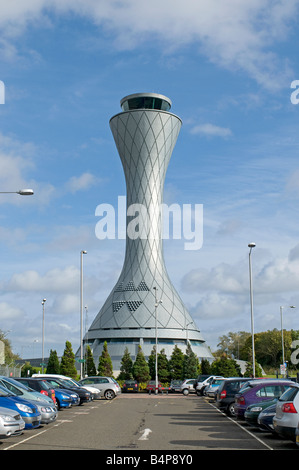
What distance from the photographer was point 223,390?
25016 millimetres

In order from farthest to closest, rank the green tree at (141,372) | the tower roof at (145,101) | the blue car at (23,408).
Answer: the tower roof at (145,101) < the green tree at (141,372) < the blue car at (23,408)

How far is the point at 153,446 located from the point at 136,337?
8553 centimetres

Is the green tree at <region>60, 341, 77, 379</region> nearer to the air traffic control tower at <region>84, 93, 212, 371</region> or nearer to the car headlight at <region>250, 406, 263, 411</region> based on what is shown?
the air traffic control tower at <region>84, 93, 212, 371</region>

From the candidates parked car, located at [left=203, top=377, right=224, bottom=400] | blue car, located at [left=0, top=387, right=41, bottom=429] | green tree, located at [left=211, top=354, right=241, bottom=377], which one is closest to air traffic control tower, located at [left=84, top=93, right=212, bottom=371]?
green tree, located at [left=211, top=354, right=241, bottom=377]

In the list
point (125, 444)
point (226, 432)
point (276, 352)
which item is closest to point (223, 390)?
point (226, 432)

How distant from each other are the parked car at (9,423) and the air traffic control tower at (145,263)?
273 feet

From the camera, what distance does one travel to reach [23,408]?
1672 centimetres

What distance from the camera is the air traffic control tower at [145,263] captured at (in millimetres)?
99375

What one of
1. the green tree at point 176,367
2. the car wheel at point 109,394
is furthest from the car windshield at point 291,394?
the green tree at point 176,367

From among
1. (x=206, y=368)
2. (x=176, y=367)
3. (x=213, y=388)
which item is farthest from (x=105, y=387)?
(x=206, y=368)

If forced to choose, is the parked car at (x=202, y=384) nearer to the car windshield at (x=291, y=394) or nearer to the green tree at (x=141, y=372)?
the green tree at (x=141, y=372)

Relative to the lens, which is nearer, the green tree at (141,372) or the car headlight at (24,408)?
the car headlight at (24,408)
